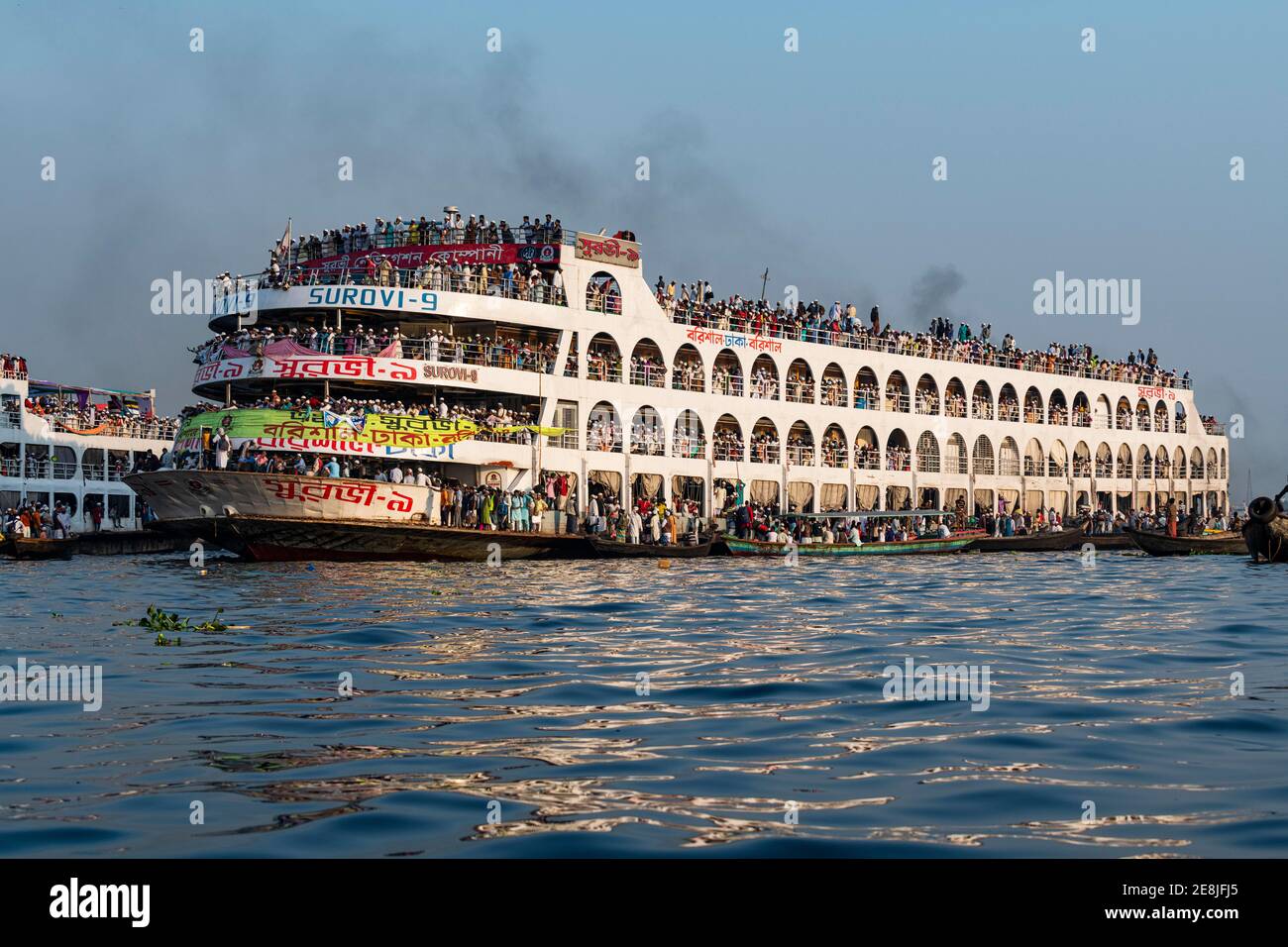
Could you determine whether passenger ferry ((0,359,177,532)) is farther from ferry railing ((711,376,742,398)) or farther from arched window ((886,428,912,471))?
arched window ((886,428,912,471))

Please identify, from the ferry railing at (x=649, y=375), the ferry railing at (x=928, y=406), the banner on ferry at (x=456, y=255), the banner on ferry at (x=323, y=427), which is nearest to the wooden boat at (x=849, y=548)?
the ferry railing at (x=649, y=375)

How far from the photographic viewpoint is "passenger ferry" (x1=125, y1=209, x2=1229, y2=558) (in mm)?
33375

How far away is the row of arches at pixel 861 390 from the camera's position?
4233 cm

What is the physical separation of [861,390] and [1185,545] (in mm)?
12995

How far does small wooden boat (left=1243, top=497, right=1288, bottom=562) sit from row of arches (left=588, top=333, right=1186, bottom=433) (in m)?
17.2

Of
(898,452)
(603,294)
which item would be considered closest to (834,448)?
(898,452)

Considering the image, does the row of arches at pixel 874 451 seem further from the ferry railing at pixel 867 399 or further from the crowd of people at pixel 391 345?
the crowd of people at pixel 391 345

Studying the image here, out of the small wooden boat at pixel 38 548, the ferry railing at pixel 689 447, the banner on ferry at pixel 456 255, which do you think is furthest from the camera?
the ferry railing at pixel 689 447

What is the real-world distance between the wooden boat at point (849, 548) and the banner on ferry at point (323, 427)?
9.99 metres

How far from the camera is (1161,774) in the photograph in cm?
809

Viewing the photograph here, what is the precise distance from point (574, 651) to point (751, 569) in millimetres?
18477

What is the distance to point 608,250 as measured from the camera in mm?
40875
